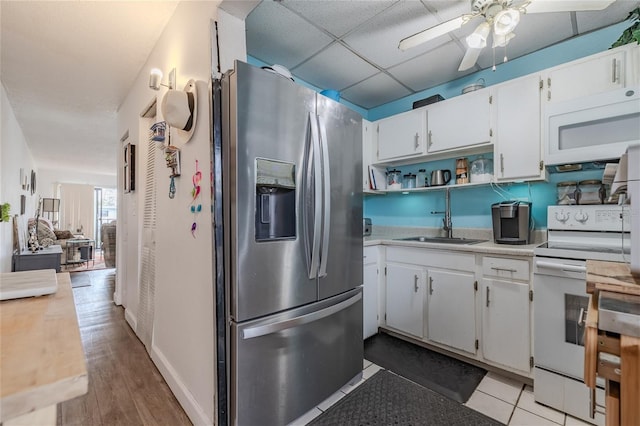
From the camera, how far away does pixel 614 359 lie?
68 cm

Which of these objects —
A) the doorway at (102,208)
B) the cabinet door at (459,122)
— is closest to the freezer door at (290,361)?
the cabinet door at (459,122)

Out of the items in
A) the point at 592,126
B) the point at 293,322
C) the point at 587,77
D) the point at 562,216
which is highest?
the point at 587,77

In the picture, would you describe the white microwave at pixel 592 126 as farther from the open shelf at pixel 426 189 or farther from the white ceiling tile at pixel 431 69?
the white ceiling tile at pixel 431 69

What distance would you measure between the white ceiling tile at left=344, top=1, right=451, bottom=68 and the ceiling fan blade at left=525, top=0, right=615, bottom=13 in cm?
62

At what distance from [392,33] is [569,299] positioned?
2.13m

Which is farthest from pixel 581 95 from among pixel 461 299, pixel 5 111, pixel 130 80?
pixel 5 111

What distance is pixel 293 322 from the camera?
4.61ft

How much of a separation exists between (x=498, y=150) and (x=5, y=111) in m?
5.16

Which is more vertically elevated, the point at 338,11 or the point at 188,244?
the point at 338,11

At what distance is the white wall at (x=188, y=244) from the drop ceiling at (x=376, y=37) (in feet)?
1.71

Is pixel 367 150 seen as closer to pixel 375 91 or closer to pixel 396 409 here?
pixel 375 91

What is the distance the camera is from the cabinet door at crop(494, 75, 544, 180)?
2010 millimetres

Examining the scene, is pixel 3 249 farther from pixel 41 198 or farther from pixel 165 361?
pixel 41 198

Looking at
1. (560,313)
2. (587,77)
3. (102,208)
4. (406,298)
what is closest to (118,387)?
(406,298)
